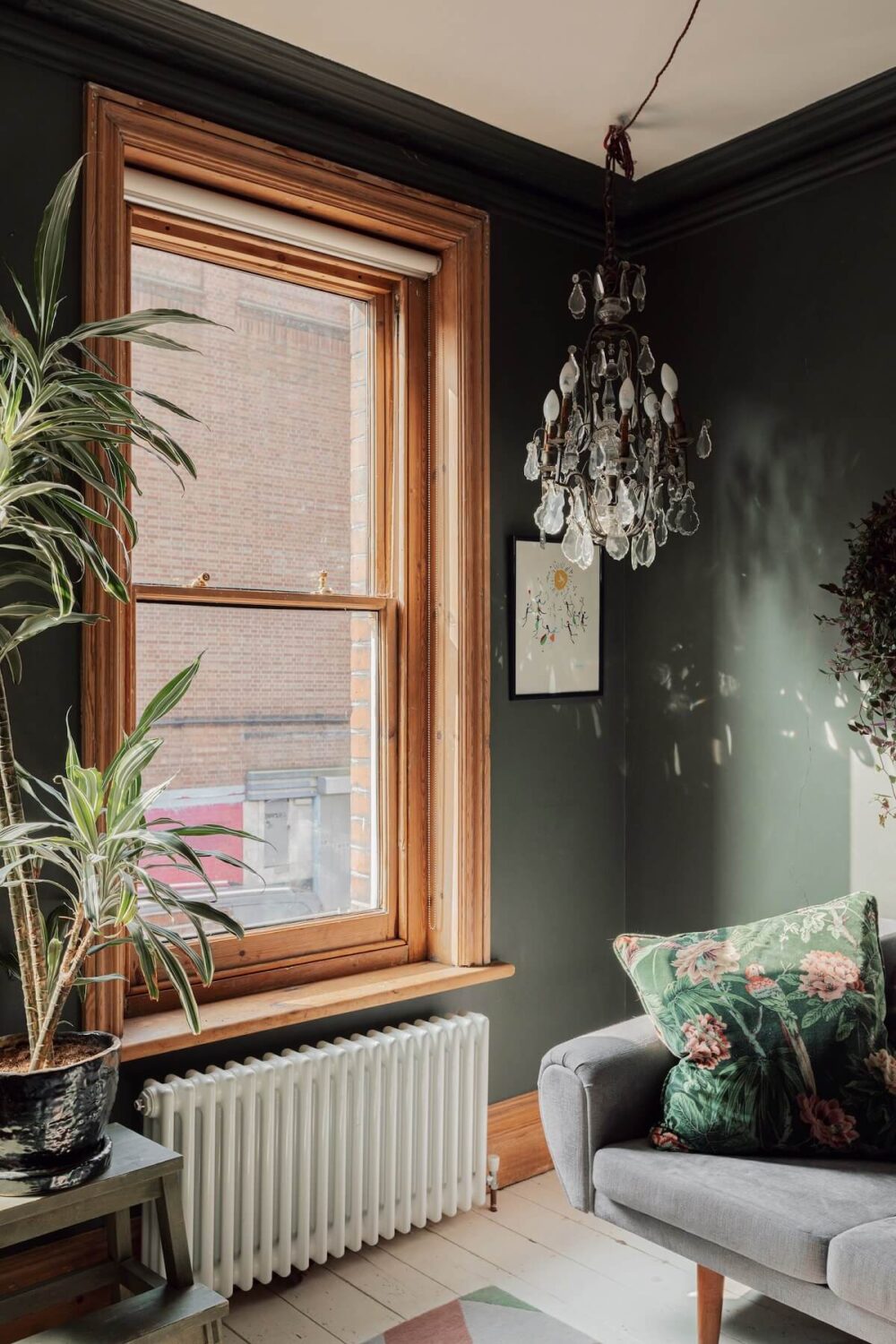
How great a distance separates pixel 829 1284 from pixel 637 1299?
760 millimetres

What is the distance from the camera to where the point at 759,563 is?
330 centimetres

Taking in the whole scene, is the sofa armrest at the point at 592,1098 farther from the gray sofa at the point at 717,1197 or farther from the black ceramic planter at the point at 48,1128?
the black ceramic planter at the point at 48,1128

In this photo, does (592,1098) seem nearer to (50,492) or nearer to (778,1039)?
(778,1039)

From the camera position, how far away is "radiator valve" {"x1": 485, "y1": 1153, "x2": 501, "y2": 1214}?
10.3 feet

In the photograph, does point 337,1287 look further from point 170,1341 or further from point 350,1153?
point 170,1341

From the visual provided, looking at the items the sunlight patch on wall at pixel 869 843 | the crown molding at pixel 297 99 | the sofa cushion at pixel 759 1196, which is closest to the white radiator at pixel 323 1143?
the sofa cushion at pixel 759 1196

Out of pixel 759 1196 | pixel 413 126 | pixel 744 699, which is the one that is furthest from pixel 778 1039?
pixel 413 126

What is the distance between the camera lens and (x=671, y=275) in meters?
3.56

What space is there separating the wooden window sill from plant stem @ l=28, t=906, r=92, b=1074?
389 millimetres

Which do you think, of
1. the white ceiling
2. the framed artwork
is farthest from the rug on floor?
the white ceiling

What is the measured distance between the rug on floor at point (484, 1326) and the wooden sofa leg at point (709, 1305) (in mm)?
256

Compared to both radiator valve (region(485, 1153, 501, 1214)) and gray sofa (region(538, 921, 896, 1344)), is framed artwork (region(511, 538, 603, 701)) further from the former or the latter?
radiator valve (region(485, 1153, 501, 1214))

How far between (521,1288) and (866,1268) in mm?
1017

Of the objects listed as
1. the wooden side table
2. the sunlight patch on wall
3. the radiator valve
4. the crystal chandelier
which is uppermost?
the crystal chandelier
